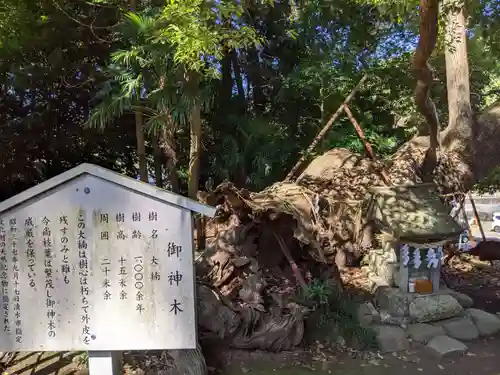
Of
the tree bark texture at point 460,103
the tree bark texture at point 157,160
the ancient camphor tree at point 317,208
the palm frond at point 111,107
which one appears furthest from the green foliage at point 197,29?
the tree bark texture at point 157,160

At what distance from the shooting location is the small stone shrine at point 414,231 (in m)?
5.53

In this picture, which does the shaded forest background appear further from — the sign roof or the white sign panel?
the white sign panel

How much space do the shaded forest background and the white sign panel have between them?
2.33m

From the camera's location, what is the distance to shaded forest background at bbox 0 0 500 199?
5.56 meters

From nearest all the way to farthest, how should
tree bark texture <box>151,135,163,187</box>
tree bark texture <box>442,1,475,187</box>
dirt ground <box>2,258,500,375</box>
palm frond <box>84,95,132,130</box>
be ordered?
dirt ground <box>2,258,500,375</box>, palm frond <box>84,95,132,130</box>, tree bark texture <box>442,1,475,187</box>, tree bark texture <box>151,135,163,187</box>

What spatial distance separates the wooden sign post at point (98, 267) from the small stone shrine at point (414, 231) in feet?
12.6

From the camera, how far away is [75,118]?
8250 millimetres

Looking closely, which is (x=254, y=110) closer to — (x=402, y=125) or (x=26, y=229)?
(x=402, y=125)

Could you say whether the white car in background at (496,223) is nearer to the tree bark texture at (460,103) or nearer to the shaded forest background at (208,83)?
the shaded forest background at (208,83)

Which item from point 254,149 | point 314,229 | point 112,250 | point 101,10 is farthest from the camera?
point 254,149

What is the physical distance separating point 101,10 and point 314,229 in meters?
5.12

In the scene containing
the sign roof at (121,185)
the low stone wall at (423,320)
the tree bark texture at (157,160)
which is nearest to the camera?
the sign roof at (121,185)

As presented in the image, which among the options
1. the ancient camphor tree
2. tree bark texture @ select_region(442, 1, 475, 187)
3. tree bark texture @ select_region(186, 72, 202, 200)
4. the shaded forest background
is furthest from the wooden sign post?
tree bark texture @ select_region(442, 1, 475, 187)

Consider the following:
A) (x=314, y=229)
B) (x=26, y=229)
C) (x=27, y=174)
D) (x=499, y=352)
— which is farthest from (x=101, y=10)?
(x=499, y=352)
